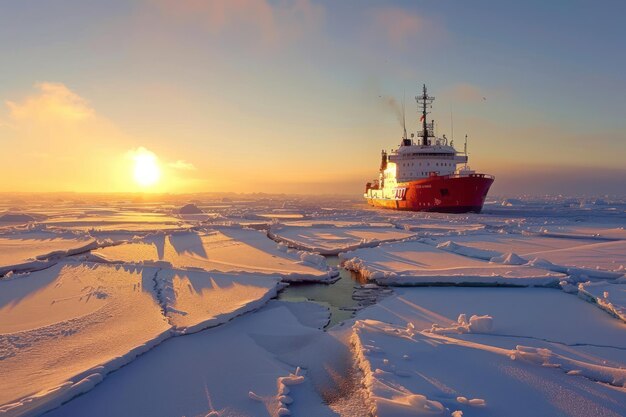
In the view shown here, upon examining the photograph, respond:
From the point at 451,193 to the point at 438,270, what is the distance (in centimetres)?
2007

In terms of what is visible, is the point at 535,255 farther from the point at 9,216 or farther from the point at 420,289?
the point at 9,216

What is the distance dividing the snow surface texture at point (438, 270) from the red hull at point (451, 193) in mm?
16907

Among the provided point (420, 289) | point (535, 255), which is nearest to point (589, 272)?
point (535, 255)

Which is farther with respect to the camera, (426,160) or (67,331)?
(426,160)

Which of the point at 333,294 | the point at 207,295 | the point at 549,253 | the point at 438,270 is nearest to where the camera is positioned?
the point at 207,295

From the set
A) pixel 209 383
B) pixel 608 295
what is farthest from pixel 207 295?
pixel 608 295

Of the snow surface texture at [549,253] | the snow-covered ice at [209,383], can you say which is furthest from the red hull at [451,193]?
the snow-covered ice at [209,383]

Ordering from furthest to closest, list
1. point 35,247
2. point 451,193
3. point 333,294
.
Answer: point 451,193 → point 35,247 → point 333,294

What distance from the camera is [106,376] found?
4.20 m

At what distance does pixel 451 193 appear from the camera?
27.8m

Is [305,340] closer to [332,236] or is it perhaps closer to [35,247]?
[332,236]

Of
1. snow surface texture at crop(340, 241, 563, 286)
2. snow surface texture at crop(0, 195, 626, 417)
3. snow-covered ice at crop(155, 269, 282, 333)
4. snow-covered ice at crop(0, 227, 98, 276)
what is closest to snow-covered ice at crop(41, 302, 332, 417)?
snow surface texture at crop(0, 195, 626, 417)

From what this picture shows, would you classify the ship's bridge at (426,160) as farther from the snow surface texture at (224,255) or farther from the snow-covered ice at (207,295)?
the snow-covered ice at (207,295)

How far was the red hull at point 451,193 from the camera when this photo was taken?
1064 inches
